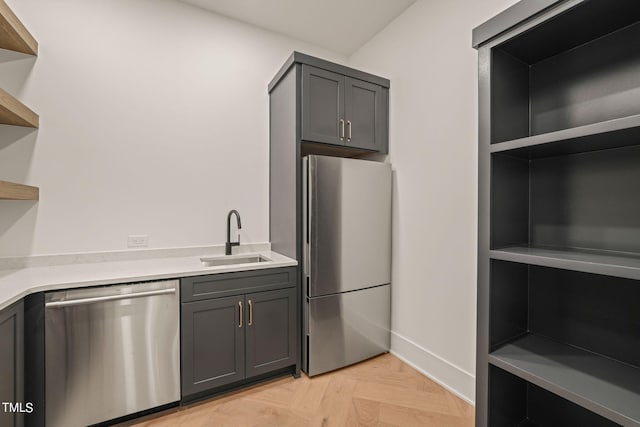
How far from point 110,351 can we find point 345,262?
63.0 inches

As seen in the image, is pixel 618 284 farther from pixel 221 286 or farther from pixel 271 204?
pixel 271 204

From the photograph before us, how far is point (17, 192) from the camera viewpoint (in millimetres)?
1714

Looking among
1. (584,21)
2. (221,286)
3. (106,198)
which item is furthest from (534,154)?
(106,198)

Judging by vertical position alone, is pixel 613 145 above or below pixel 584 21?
below

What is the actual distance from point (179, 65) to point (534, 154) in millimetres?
2578

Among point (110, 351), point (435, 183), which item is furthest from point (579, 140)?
point (110, 351)

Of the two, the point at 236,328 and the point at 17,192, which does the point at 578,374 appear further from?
the point at 17,192

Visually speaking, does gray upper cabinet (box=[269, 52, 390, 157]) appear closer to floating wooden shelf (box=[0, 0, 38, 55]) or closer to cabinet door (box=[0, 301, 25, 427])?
floating wooden shelf (box=[0, 0, 38, 55])

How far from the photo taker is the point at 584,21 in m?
1.17

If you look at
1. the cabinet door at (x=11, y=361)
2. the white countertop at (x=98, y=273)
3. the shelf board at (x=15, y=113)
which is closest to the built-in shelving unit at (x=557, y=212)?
the white countertop at (x=98, y=273)

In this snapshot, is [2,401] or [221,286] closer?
[2,401]

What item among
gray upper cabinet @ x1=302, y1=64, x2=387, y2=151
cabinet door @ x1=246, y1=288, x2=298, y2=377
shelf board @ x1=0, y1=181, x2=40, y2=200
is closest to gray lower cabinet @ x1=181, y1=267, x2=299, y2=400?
cabinet door @ x1=246, y1=288, x2=298, y2=377

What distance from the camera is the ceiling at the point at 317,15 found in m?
2.42

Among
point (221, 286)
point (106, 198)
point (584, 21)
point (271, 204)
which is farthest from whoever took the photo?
point (271, 204)
